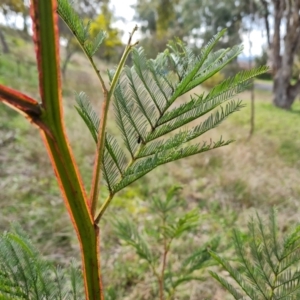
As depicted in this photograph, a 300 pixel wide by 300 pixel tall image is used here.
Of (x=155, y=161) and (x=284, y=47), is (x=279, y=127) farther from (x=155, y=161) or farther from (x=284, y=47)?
(x=155, y=161)

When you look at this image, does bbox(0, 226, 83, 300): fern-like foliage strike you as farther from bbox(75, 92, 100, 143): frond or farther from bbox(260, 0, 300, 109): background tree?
bbox(260, 0, 300, 109): background tree

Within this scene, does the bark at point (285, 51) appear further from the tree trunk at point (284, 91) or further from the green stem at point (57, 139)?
the green stem at point (57, 139)

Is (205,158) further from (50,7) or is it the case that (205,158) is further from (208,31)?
(208,31)

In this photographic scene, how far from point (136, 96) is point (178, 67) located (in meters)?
0.06

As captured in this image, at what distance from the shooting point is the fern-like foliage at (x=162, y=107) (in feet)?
1.05

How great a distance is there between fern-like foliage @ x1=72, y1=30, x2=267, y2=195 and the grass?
2.99ft

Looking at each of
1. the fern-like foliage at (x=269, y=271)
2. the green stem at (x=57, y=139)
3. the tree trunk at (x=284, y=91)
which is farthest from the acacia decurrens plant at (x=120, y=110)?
the tree trunk at (x=284, y=91)

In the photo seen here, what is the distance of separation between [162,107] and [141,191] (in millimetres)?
2536

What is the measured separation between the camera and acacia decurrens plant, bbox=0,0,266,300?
235 mm

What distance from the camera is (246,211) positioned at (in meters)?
2.56

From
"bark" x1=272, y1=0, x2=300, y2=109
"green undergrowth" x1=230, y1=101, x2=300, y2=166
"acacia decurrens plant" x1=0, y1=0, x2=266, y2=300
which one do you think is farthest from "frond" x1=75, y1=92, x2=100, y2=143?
"bark" x1=272, y1=0, x2=300, y2=109

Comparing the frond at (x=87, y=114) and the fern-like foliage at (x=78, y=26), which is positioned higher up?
the fern-like foliage at (x=78, y=26)

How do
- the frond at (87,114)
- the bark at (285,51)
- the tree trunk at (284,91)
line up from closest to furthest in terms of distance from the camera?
the frond at (87,114)
the bark at (285,51)
the tree trunk at (284,91)

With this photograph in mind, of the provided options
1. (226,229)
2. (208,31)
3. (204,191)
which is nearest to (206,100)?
(226,229)
